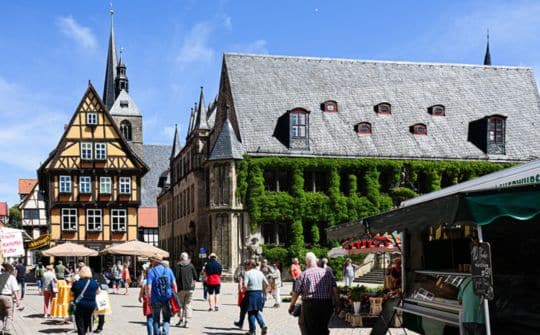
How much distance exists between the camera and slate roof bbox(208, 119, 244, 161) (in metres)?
41.1

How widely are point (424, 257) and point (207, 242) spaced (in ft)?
107

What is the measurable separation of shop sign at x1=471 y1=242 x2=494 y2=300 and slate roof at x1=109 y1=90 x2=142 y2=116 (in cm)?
9061

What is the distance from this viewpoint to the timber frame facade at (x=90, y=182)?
4650 centimetres

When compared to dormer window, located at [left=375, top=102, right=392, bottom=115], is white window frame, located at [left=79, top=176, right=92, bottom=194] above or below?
below

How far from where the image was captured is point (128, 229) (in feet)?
155

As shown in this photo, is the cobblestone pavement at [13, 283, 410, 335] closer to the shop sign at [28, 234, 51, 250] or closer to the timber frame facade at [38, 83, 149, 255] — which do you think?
the shop sign at [28, 234, 51, 250]

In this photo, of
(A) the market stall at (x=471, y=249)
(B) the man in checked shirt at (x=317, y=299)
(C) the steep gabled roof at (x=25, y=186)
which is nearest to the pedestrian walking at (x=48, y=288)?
(A) the market stall at (x=471, y=249)

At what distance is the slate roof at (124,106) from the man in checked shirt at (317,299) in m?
87.7

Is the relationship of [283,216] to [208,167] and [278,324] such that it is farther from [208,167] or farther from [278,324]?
[278,324]

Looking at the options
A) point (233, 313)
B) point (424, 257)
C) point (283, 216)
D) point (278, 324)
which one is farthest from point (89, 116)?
point (424, 257)

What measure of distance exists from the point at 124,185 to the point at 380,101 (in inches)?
685

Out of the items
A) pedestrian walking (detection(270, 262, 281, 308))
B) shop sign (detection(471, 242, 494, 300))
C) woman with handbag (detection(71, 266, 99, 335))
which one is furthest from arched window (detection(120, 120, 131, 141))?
shop sign (detection(471, 242, 494, 300))

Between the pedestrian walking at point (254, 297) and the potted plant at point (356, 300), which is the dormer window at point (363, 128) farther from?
the pedestrian walking at point (254, 297)

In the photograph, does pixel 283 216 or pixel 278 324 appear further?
pixel 283 216
